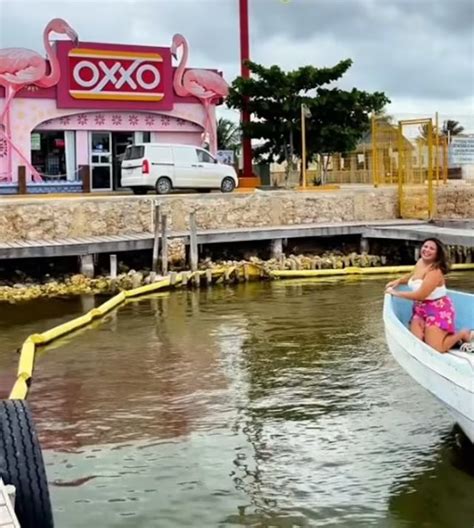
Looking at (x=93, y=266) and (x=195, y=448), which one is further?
(x=93, y=266)

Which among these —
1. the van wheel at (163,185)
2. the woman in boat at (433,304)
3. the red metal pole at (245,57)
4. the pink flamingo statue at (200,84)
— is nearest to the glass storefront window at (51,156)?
the pink flamingo statue at (200,84)

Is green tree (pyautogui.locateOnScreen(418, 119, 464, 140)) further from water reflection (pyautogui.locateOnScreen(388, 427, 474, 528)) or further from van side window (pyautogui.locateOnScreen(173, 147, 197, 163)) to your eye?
water reflection (pyautogui.locateOnScreen(388, 427, 474, 528))

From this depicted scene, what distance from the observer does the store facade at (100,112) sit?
2725 centimetres

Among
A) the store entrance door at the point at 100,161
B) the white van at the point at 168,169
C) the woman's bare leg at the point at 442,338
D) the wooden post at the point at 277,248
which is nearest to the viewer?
the woman's bare leg at the point at 442,338

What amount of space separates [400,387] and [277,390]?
3.87ft

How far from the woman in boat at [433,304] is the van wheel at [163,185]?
1731 cm

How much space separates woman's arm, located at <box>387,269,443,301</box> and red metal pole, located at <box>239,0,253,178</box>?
21.9 m

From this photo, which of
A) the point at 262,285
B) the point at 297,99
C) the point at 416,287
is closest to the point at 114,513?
the point at 416,287

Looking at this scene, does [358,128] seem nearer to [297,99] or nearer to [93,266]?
[297,99]

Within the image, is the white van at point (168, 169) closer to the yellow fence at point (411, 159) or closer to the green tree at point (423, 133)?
the yellow fence at point (411, 159)

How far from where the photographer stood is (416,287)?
23.4 ft

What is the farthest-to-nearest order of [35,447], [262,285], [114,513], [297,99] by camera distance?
1. [297,99]
2. [262,285]
3. [114,513]
4. [35,447]

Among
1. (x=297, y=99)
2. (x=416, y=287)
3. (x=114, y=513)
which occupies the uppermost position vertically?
(x=297, y=99)

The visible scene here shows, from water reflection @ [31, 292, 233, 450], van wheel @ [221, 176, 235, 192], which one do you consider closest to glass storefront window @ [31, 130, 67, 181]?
van wheel @ [221, 176, 235, 192]
